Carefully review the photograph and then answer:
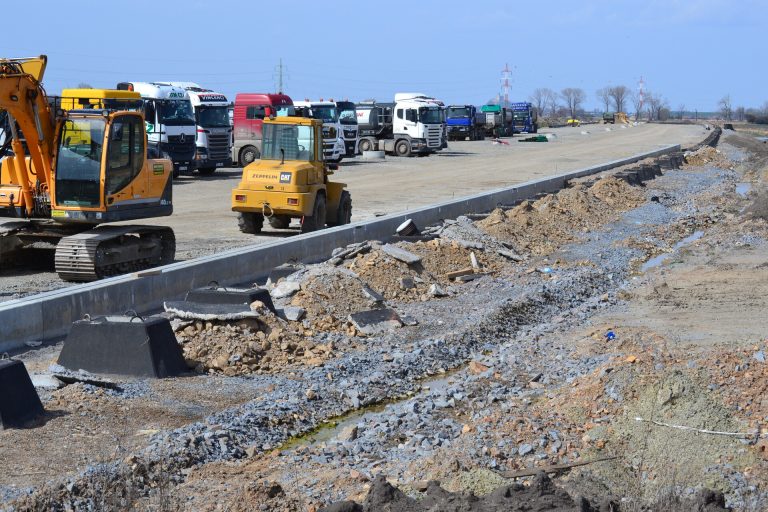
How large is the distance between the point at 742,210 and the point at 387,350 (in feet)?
61.8

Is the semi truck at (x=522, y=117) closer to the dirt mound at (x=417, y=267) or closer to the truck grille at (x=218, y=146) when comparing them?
the truck grille at (x=218, y=146)

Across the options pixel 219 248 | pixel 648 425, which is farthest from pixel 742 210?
pixel 648 425

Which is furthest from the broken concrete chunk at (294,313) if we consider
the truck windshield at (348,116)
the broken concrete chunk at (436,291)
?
the truck windshield at (348,116)

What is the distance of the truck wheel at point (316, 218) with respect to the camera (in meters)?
20.3

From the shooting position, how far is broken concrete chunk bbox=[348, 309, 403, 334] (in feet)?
41.5

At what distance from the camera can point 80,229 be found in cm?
1551

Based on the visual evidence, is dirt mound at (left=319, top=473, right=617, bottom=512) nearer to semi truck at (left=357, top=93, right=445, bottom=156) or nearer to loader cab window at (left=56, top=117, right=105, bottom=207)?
loader cab window at (left=56, top=117, right=105, bottom=207)

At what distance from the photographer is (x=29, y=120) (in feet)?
47.6

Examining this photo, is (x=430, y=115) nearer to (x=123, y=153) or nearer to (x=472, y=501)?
(x=123, y=153)

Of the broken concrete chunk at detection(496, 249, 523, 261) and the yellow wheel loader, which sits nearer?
the broken concrete chunk at detection(496, 249, 523, 261)

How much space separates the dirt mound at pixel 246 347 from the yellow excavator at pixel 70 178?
3.79 m

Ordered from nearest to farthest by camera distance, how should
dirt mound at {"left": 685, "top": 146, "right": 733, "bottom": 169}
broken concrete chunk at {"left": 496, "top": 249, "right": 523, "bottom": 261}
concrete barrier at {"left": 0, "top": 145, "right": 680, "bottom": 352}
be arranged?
concrete barrier at {"left": 0, "top": 145, "right": 680, "bottom": 352}, broken concrete chunk at {"left": 496, "top": 249, "right": 523, "bottom": 261}, dirt mound at {"left": 685, "top": 146, "right": 733, "bottom": 169}

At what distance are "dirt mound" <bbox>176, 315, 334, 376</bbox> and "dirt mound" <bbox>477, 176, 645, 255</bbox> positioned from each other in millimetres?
8808

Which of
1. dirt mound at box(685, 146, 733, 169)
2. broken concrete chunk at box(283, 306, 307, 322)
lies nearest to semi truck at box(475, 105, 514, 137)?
dirt mound at box(685, 146, 733, 169)
